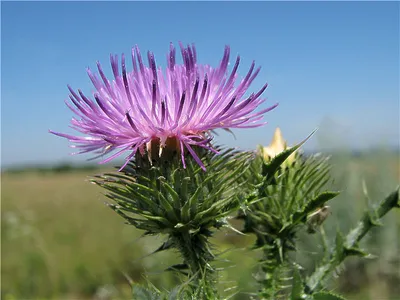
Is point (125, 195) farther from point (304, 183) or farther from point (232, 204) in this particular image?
point (304, 183)

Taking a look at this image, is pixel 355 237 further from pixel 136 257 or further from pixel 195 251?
pixel 136 257

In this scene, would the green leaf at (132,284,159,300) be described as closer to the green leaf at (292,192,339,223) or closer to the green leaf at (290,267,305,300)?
the green leaf at (290,267,305,300)

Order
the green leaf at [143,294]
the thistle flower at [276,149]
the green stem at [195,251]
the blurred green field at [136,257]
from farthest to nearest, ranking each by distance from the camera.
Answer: the blurred green field at [136,257]
the thistle flower at [276,149]
the green stem at [195,251]
the green leaf at [143,294]

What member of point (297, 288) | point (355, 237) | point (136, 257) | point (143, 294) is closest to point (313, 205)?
point (297, 288)

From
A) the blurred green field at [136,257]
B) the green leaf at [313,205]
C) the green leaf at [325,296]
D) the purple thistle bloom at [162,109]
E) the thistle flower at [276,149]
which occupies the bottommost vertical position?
the blurred green field at [136,257]

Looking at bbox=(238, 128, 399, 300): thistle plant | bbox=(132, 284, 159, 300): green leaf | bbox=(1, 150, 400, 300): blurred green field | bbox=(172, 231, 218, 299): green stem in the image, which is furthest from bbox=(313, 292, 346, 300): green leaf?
bbox=(1, 150, 400, 300): blurred green field

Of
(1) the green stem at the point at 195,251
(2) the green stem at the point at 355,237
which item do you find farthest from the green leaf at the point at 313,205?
(1) the green stem at the point at 195,251

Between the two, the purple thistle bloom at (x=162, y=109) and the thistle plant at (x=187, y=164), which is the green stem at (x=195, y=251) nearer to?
the thistle plant at (x=187, y=164)

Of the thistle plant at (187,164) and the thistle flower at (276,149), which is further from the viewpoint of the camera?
the thistle flower at (276,149)
